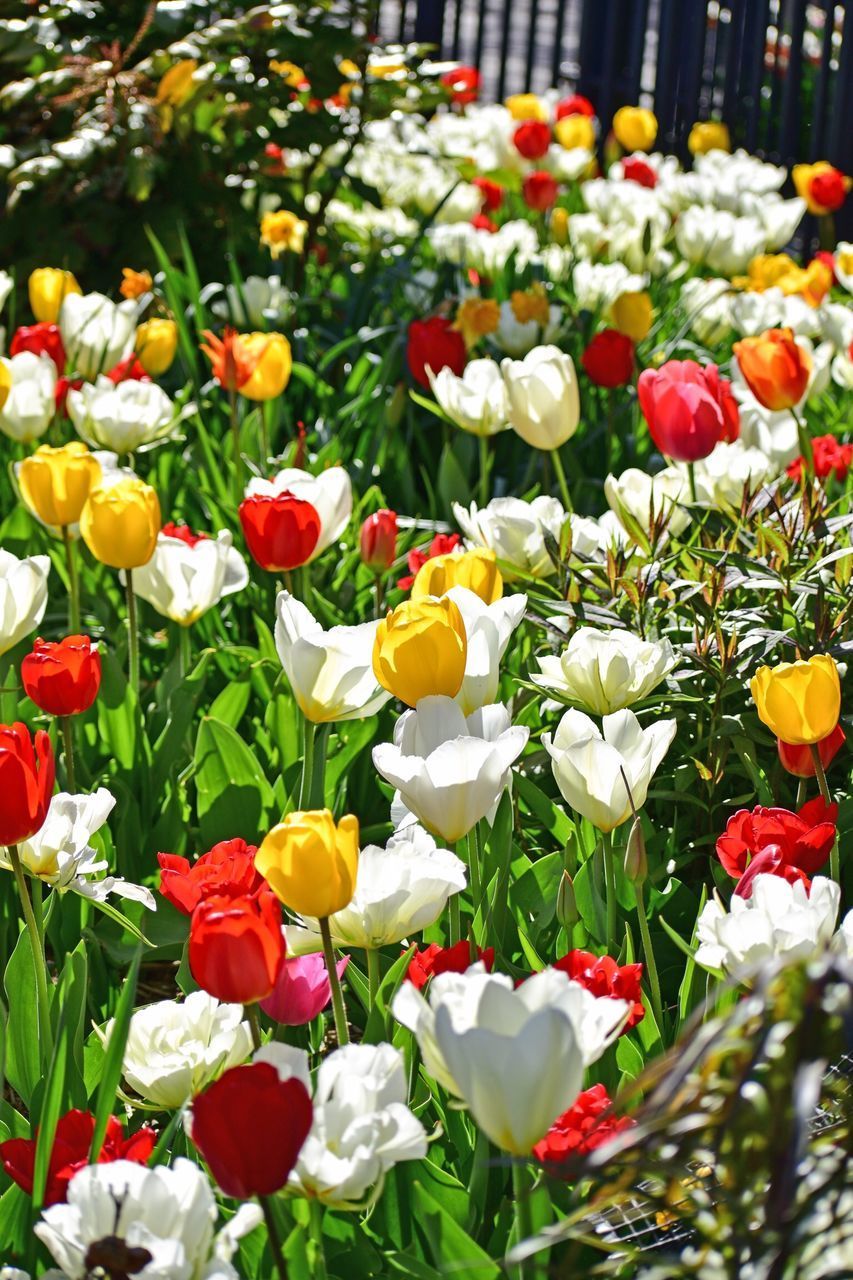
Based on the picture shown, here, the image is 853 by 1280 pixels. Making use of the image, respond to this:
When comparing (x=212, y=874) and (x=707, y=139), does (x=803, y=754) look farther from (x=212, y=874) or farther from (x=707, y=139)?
(x=707, y=139)

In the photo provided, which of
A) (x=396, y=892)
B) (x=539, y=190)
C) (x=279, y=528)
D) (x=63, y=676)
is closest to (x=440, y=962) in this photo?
(x=396, y=892)

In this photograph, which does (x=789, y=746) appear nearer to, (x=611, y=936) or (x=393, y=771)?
(x=611, y=936)

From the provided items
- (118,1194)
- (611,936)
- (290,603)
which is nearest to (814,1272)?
(118,1194)

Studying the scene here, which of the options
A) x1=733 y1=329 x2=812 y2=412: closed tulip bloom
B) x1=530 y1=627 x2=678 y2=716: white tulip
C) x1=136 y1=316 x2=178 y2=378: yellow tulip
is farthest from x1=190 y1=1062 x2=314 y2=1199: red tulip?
x1=136 y1=316 x2=178 y2=378: yellow tulip

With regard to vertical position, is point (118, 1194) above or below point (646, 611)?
above

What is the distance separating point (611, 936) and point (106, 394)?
133 centimetres

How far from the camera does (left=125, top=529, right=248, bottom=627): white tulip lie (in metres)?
1.83

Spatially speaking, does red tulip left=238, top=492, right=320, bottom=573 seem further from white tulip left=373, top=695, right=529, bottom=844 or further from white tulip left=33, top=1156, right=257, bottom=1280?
white tulip left=33, top=1156, right=257, bottom=1280

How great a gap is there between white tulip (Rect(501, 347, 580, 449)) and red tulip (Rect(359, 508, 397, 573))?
292 millimetres

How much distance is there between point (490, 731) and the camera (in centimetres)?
128

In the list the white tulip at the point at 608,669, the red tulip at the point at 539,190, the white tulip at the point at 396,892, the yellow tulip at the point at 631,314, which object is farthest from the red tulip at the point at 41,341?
the red tulip at the point at 539,190

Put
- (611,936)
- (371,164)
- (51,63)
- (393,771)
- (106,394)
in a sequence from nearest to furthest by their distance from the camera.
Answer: (393,771)
(611,936)
(106,394)
(51,63)
(371,164)

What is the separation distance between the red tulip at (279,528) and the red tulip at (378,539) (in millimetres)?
232

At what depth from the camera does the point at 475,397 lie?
2.34 meters
